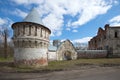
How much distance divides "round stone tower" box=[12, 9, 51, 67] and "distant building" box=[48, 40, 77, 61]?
44.0ft

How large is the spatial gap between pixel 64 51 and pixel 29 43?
1707 cm

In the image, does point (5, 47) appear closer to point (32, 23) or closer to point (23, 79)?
point (32, 23)

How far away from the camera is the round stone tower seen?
60.4 ft

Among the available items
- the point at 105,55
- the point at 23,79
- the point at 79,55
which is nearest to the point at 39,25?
the point at 23,79

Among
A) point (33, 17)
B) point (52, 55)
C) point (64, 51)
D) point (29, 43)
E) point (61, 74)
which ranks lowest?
point (61, 74)

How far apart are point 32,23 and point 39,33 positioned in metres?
1.67

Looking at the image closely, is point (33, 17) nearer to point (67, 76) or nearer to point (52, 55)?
point (67, 76)

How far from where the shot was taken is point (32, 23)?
19000 mm

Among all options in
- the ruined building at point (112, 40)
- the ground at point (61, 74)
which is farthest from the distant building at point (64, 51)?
the ground at point (61, 74)

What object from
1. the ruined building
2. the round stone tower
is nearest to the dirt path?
the round stone tower

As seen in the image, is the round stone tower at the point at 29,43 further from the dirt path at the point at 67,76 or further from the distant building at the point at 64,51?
the distant building at the point at 64,51

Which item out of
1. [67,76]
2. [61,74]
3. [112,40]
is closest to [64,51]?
[112,40]

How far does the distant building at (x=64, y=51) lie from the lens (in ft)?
109

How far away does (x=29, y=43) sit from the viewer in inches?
732
